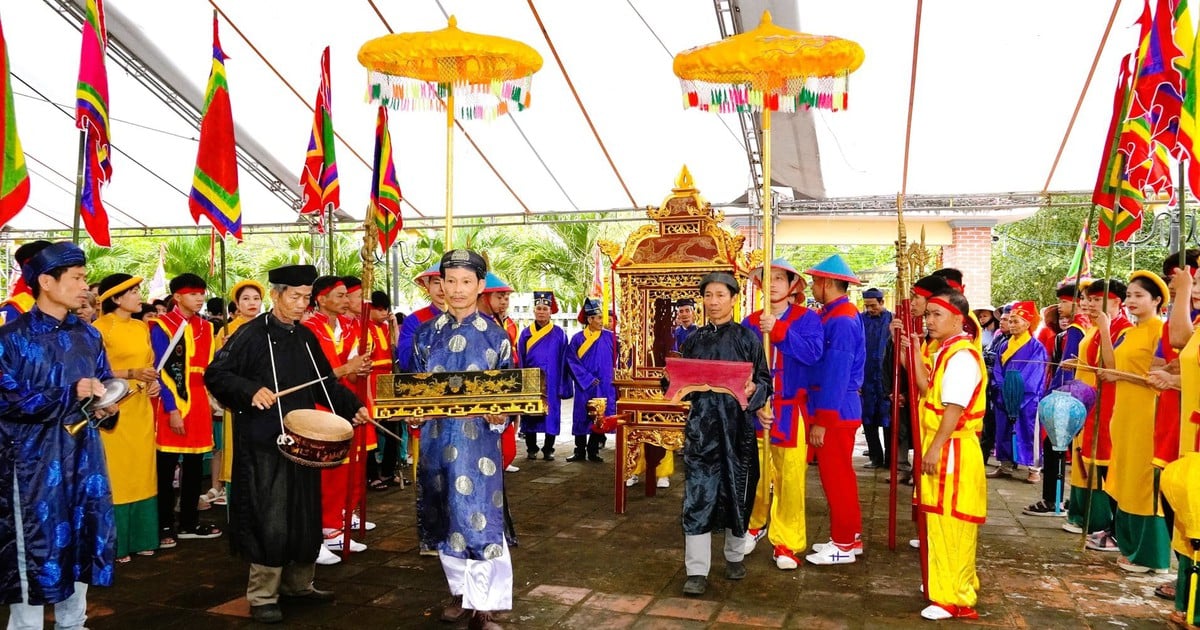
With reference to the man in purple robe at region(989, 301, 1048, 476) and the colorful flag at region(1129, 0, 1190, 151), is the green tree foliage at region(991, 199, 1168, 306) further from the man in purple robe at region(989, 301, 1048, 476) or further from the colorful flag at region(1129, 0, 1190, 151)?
the colorful flag at region(1129, 0, 1190, 151)

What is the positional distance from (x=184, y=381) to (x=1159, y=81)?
5754 millimetres

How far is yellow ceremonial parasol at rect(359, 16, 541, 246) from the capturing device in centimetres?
481

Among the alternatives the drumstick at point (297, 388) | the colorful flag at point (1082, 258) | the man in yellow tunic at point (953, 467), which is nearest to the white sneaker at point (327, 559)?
the drumstick at point (297, 388)

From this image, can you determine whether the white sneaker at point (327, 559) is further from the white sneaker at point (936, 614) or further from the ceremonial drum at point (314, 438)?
the white sneaker at point (936, 614)

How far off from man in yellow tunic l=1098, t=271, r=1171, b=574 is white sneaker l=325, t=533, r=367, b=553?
4.27m

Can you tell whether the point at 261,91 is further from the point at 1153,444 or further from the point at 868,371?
the point at 1153,444

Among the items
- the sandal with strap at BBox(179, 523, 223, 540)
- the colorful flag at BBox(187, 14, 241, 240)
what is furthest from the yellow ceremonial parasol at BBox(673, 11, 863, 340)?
the sandal with strap at BBox(179, 523, 223, 540)

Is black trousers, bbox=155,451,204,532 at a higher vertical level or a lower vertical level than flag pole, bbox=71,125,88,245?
lower

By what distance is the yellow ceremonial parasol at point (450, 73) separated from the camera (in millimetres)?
4812

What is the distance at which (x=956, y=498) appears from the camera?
3.92m

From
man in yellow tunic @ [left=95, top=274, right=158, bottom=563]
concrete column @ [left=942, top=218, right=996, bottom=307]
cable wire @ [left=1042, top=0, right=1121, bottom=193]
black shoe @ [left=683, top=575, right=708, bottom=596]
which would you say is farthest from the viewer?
concrete column @ [left=942, top=218, right=996, bottom=307]

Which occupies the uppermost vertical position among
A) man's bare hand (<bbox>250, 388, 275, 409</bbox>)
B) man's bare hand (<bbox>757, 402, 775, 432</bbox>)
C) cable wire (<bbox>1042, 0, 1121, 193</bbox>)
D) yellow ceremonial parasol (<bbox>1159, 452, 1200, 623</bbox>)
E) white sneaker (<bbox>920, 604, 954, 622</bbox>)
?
cable wire (<bbox>1042, 0, 1121, 193</bbox>)

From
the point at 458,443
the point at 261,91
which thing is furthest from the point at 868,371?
the point at 261,91

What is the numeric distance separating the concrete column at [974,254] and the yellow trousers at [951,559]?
1071 centimetres
